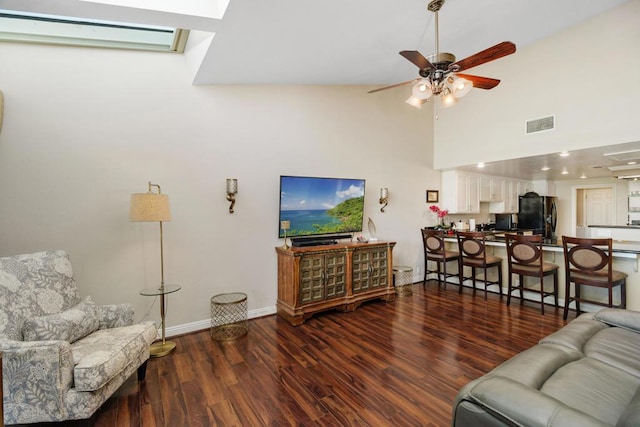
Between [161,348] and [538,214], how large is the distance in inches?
297

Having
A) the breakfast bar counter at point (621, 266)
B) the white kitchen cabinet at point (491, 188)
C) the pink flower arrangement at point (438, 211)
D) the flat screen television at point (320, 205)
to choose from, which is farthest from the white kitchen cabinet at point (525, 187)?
the flat screen television at point (320, 205)

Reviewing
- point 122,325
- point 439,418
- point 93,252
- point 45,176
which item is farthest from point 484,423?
point 45,176

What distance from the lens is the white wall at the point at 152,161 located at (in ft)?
8.84

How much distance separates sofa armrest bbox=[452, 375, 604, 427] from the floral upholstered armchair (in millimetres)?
2096

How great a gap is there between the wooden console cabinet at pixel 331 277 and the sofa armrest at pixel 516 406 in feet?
8.12

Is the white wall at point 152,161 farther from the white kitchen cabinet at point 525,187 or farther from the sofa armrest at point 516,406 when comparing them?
the white kitchen cabinet at point 525,187

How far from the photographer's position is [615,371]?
159 cm

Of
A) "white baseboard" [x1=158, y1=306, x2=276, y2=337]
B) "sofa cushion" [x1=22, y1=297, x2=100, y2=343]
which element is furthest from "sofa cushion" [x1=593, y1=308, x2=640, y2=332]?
"sofa cushion" [x1=22, y1=297, x2=100, y2=343]

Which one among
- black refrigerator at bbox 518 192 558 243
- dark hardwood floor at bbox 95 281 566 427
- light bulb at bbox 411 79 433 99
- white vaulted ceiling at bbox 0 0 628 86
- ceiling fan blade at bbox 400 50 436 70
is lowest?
dark hardwood floor at bbox 95 281 566 427

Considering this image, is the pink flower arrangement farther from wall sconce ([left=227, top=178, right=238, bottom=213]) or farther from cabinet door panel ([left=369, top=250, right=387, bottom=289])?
wall sconce ([left=227, top=178, right=238, bottom=213])

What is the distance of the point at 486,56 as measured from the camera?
2336mm

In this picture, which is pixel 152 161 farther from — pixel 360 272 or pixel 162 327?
pixel 360 272

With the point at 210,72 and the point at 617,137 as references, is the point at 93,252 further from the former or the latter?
the point at 617,137

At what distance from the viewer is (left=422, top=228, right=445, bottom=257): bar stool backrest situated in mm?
4914
